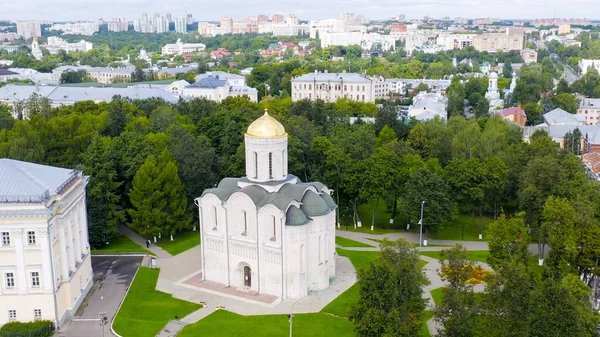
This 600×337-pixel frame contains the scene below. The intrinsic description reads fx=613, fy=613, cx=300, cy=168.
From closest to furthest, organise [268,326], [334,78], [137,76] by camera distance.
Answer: [268,326] < [334,78] < [137,76]

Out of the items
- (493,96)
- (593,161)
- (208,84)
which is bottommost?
(593,161)

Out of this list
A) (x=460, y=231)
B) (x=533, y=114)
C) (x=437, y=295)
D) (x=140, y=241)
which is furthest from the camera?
(x=533, y=114)

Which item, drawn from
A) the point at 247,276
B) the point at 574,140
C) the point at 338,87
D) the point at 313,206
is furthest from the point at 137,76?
the point at 313,206

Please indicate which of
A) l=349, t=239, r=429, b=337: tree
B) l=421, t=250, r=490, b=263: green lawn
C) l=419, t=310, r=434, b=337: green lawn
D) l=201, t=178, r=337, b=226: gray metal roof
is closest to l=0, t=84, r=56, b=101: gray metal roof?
l=201, t=178, r=337, b=226: gray metal roof

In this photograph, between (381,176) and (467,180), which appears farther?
(381,176)

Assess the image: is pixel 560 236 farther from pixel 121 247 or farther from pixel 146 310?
pixel 121 247

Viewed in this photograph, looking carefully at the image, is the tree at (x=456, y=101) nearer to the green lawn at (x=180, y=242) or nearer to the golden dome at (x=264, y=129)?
the green lawn at (x=180, y=242)

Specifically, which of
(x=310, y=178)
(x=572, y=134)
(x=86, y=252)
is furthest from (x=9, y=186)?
(x=572, y=134)

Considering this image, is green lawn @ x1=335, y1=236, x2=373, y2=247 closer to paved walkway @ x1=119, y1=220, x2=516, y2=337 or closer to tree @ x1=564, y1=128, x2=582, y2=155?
paved walkway @ x1=119, y1=220, x2=516, y2=337
